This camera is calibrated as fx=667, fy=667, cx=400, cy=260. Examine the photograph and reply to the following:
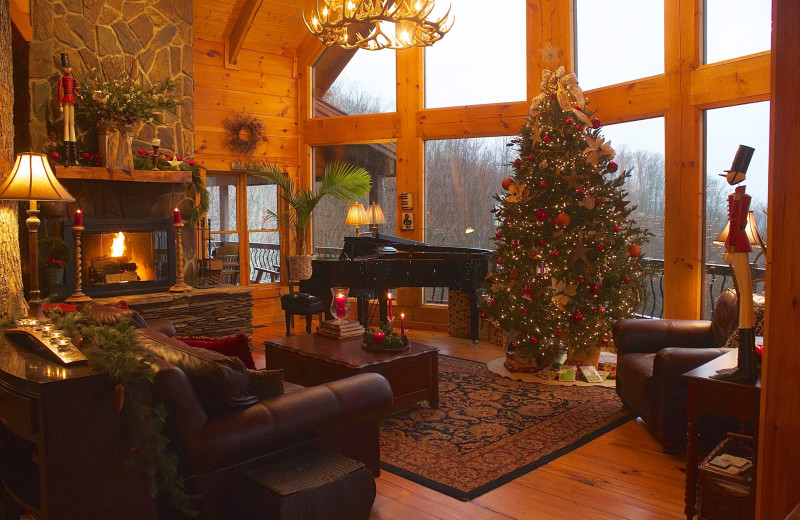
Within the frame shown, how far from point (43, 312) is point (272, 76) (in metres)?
5.92

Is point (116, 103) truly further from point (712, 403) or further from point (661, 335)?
point (712, 403)

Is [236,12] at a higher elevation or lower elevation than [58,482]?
higher

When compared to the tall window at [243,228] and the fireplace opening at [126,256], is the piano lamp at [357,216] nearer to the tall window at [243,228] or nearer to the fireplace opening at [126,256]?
the tall window at [243,228]

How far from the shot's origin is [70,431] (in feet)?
7.10

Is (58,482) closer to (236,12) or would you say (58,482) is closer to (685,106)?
(685,106)

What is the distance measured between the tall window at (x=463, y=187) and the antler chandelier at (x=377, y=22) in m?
3.49

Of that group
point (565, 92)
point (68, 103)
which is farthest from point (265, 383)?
point (68, 103)

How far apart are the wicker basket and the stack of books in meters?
2.61

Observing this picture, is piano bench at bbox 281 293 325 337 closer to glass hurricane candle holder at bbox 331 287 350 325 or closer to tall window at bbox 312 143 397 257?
tall window at bbox 312 143 397 257

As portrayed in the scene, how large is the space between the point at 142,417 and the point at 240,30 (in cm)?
649

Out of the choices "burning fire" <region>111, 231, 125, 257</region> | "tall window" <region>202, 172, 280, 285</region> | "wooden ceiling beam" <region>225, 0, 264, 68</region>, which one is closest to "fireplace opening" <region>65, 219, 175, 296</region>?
"burning fire" <region>111, 231, 125, 257</region>

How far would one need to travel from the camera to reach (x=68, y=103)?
589cm

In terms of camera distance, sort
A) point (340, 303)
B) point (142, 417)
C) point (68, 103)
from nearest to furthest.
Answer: point (142, 417), point (340, 303), point (68, 103)

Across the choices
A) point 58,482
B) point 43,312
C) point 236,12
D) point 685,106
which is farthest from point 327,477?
point 236,12
